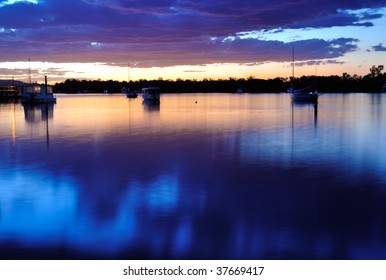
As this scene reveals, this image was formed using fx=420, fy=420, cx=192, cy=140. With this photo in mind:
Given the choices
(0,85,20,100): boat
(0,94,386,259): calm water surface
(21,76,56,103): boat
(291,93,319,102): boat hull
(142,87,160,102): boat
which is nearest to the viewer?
(0,94,386,259): calm water surface

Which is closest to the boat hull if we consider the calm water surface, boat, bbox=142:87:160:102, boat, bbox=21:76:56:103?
boat, bbox=142:87:160:102

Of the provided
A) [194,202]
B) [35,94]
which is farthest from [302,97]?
[194,202]

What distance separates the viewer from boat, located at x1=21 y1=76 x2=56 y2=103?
3996 inches

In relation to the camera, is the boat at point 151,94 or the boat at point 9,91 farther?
the boat at point 9,91

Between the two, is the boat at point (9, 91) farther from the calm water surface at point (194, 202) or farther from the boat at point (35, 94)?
the calm water surface at point (194, 202)

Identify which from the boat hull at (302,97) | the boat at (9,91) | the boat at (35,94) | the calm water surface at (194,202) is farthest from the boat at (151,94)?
the calm water surface at (194,202)

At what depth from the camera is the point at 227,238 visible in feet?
37.7

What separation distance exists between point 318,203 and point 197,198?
4.40 metres

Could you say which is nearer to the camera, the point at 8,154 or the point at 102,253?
A: the point at 102,253

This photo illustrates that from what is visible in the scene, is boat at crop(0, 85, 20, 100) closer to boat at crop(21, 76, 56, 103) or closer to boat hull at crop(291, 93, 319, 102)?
boat at crop(21, 76, 56, 103)

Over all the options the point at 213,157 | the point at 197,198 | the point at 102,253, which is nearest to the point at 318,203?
the point at 197,198

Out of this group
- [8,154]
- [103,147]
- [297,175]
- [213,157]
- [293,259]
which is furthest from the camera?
[103,147]

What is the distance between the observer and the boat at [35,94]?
333 ft
